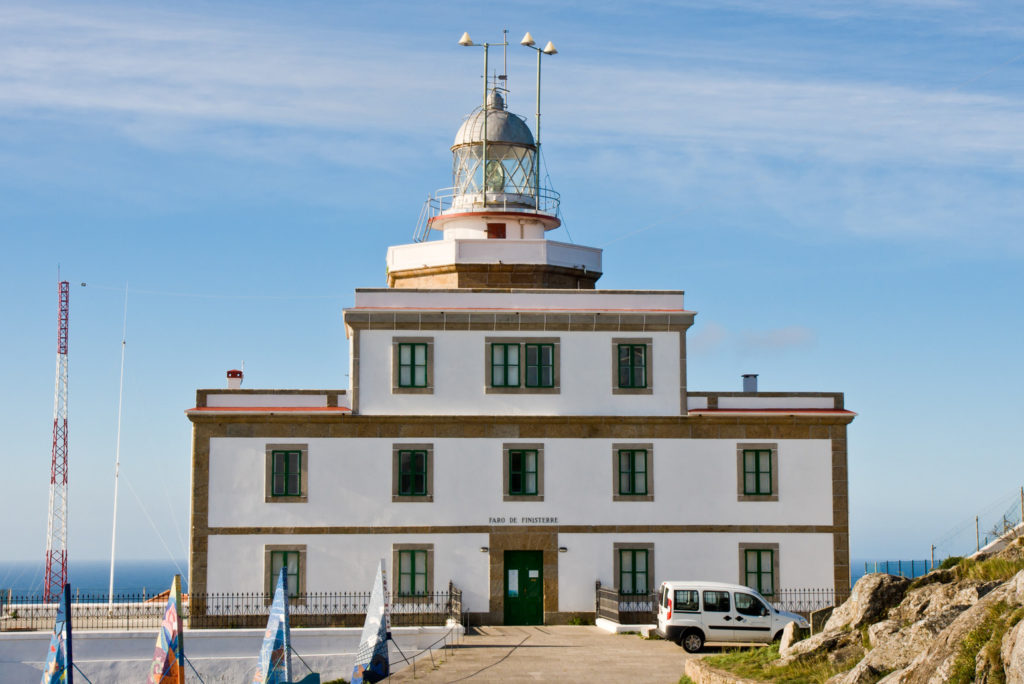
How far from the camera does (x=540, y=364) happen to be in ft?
116

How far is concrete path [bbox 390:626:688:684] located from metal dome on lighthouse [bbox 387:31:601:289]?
1091 cm

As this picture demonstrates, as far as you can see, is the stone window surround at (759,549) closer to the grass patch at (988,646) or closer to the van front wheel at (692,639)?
the van front wheel at (692,639)

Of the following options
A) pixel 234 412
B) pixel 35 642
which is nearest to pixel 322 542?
pixel 234 412

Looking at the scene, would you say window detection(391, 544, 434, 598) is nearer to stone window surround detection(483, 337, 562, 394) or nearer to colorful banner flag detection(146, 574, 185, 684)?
stone window surround detection(483, 337, 562, 394)

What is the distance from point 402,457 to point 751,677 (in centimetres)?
1565

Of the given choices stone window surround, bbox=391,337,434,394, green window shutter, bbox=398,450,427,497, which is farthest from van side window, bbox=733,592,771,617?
stone window surround, bbox=391,337,434,394

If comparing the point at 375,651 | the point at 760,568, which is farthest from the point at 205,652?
the point at 760,568

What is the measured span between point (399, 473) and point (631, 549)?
6656 millimetres

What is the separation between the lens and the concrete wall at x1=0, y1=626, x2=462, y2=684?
30156 mm

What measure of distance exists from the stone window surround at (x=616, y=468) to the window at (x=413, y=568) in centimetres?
525

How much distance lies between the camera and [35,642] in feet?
99.3

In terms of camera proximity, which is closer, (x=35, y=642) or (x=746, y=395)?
(x=35, y=642)

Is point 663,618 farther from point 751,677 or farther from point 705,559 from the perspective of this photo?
point 751,677

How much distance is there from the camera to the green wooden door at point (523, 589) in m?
34.4
